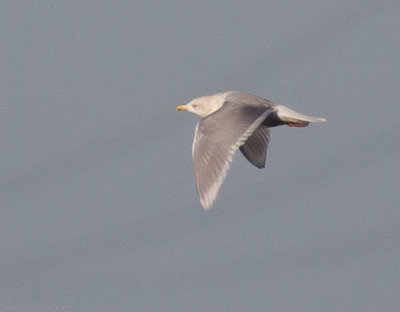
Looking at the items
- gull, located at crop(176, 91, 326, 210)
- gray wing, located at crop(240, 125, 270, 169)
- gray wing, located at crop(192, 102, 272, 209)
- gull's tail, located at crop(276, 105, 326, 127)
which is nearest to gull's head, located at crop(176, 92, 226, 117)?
gull, located at crop(176, 91, 326, 210)

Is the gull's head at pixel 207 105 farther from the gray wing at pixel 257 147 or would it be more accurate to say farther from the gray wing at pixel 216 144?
the gray wing at pixel 216 144

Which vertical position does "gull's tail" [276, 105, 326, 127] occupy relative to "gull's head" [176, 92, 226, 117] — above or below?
below

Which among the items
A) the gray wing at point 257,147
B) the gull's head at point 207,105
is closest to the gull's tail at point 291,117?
the gull's head at point 207,105

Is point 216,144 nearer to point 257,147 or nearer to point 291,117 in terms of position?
point 291,117

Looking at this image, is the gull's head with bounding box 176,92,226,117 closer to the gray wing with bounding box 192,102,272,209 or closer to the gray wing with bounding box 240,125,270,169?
the gray wing with bounding box 240,125,270,169

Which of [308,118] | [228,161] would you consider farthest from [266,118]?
[228,161]

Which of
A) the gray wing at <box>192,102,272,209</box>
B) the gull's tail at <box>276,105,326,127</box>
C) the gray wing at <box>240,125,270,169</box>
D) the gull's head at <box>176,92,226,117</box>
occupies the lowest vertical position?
the gray wing at <box>192,102,272,209</box>
